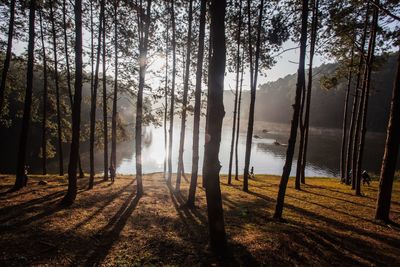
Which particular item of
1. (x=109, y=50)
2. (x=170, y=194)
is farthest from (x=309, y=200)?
(x=109, y=50)

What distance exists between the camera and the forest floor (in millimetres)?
6520

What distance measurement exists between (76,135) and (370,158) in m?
59.1

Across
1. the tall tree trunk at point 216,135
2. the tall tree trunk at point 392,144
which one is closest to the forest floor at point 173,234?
the tall tree trunk at point 216,135

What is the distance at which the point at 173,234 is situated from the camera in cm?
823

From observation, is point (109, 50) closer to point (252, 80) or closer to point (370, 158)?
point (252, 80)

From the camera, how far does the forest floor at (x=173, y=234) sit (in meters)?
6.52

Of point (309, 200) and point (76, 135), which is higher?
point (76, 135)

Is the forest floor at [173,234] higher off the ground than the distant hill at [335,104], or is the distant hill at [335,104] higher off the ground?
the distant hill at [335,104]

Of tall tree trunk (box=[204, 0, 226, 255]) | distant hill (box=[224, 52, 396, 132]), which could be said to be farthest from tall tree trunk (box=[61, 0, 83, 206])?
distant hill (box=[224, 52, 396, 132])

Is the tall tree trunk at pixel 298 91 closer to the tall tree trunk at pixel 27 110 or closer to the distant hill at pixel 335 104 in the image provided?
the tall tree trunk at pixel 27 110

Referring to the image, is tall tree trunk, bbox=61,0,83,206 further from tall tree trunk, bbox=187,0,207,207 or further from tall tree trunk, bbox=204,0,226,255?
tall tree trunk, bbox=204,0,226,255

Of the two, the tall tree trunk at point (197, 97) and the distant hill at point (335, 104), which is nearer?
A: the tall tree trunk at point (197, 97)

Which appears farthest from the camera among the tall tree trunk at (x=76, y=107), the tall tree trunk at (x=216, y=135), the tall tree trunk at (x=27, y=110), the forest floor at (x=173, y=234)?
the tall tree trunk at (x=27, y=110)

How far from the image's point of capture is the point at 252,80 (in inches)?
672
